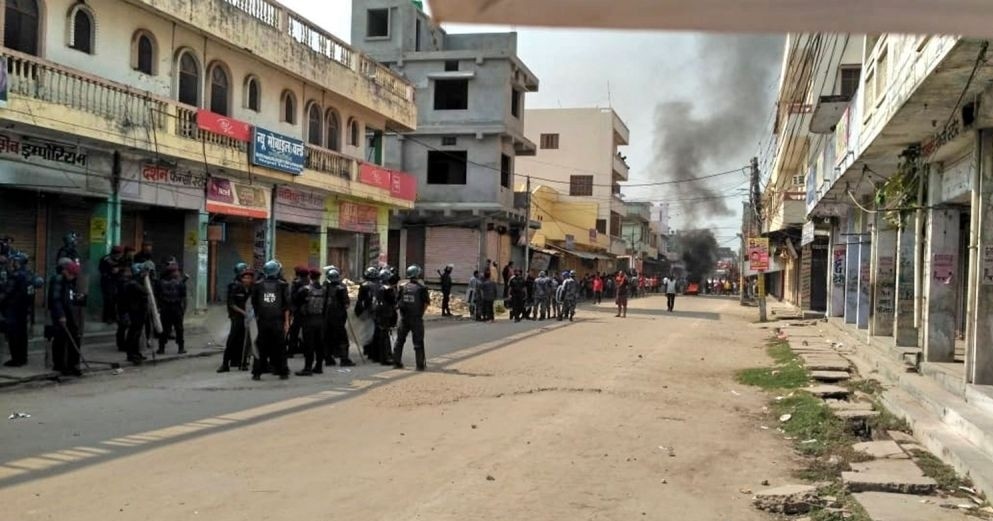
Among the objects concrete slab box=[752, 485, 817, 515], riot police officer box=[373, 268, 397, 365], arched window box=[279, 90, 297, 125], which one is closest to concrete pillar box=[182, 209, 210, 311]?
arched window box=[279, 90, 297, 125]

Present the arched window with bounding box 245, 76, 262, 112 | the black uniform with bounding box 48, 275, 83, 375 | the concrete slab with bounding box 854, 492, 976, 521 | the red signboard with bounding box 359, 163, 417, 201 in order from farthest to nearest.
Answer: the red signboard with bounding box 359, 163, 417, 201
the arched window with bounding box 245, 76, 262, 112
the black uniform with bounding box 48, 275, 83, 375
the concrete slab with bounding box 854, 492, 976, 521

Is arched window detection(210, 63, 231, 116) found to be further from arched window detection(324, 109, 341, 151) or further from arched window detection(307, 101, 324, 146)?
arched window detection(324, 109, 341, 151)

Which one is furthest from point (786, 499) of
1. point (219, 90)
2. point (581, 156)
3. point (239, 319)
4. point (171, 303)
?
point (581, 156)

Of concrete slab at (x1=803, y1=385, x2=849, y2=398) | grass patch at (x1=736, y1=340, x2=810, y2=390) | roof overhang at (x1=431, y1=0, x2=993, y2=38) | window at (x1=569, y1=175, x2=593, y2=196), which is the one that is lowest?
grass patch at (x1=736, y1=340, x2=810, y2=390)

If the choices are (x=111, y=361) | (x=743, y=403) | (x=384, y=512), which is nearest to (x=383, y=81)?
(x=111, y=361)

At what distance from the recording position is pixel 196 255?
18531mm

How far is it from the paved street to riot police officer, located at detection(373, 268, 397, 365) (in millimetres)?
985

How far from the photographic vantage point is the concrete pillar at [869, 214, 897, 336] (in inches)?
624

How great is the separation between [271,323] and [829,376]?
804 centimetres

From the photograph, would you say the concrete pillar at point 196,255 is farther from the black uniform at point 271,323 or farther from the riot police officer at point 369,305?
the black uniform at point 271,323

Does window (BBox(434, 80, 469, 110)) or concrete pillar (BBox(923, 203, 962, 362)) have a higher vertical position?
window (BBox(434, 80, 469, 110))

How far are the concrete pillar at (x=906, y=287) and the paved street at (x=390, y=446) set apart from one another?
3.37 m

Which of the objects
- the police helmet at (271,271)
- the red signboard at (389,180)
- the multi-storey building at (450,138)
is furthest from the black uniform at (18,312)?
the multi-storey building at (450,138)

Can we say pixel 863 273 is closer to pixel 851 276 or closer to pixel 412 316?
pixel 851 276
